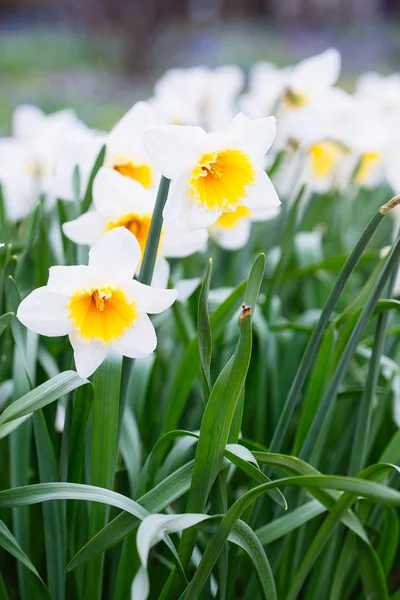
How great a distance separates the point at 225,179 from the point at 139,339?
23cm

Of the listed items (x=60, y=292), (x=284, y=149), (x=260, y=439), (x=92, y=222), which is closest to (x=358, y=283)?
(x=284, y=149)

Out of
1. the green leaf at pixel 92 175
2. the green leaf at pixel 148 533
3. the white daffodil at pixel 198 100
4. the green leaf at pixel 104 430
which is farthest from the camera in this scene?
the white daffodil at pixel 198 100

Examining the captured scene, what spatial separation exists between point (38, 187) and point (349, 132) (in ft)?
2.41

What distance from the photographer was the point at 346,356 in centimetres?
93

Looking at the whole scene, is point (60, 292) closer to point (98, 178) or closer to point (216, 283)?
point (98, 178)

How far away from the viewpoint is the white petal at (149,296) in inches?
32.9

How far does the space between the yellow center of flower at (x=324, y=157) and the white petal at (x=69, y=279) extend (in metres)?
1.13

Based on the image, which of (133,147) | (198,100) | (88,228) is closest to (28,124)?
(198,100)

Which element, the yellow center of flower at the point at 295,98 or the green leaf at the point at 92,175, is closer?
the green leaf at the point at 92,175

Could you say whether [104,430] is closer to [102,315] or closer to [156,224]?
[102,315]

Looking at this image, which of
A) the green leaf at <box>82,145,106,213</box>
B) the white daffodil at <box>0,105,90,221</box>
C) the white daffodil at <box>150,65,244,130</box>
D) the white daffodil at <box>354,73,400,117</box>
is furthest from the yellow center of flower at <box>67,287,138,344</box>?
the white daffodil at <box>150,65,244,130</box>

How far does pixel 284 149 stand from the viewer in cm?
171

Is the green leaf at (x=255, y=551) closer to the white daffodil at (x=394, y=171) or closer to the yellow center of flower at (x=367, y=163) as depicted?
the white daffodil at (x=394, y=171)

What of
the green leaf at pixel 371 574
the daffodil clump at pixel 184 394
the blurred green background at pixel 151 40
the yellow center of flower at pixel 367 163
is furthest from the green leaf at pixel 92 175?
the blurred green background at pixel 151 40
